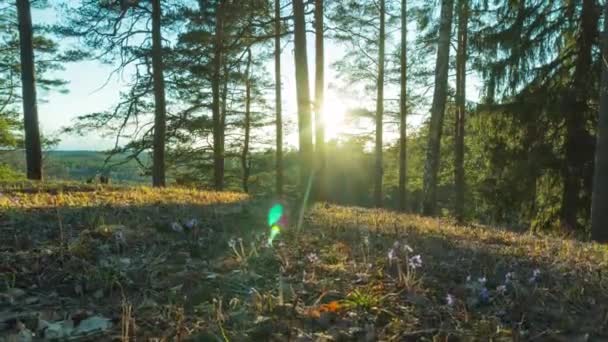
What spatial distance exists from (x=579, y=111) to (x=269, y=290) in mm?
11657

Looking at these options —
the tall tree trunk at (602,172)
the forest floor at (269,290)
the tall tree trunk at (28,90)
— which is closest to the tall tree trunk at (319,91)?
the tall tree trunk at (602,172)

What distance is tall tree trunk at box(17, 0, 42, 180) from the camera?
40.7ft

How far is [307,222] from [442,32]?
22.9ft

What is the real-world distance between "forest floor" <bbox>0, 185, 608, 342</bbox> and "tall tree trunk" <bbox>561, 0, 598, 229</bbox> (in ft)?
28.4

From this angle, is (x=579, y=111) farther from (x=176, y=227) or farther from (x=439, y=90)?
(x=176, y=227)

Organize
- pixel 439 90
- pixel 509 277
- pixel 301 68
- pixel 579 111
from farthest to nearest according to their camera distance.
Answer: pixel 579 111 < pixel 301 68 < pixel 439 90 < pixel 509 277

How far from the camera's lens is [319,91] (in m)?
12.1

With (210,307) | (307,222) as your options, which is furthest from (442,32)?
(210,307)

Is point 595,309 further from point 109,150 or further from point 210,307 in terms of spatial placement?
point 109,150

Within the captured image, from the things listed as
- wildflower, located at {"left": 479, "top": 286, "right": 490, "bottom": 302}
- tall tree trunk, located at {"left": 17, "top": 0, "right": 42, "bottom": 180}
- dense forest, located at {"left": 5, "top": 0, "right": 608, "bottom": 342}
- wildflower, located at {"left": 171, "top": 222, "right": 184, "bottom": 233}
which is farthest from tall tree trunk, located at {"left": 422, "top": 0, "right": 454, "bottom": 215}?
tall tree trunk, located at {"left": 17, "top": 0, "right": 42, "bottom": 180}

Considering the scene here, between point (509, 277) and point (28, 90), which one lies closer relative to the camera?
point (509, 277)

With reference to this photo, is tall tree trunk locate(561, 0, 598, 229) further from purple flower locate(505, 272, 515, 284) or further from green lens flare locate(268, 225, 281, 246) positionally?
purple flower locate(505, 272, 515, 284)

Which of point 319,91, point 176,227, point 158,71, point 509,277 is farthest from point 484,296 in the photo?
point 158,71

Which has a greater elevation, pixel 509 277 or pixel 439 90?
pixel 439 90
